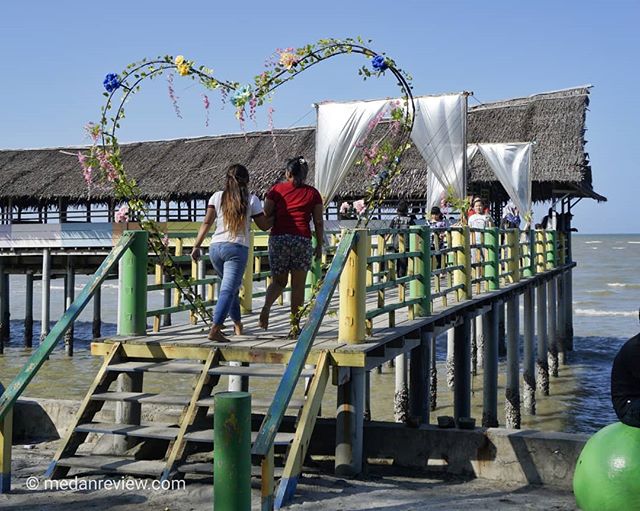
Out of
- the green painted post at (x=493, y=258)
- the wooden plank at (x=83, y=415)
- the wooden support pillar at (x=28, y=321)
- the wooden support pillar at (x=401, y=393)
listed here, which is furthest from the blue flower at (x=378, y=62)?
the wooden support pillar at (x=28, y=321)

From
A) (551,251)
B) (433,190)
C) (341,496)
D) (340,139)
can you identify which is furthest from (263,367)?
(433,190)

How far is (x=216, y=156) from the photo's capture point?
1064 inches

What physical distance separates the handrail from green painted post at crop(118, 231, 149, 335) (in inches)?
3.5

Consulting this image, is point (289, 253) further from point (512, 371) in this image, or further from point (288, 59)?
point (512, 371)

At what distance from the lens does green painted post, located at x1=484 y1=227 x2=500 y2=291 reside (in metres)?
10.9

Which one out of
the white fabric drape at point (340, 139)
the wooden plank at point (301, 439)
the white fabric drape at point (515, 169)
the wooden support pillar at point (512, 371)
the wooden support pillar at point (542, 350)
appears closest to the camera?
the wooden plank at point (301, 439)

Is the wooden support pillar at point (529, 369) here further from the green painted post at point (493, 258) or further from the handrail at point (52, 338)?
the handrail at point (52, 338)

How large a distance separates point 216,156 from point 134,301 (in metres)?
21.0

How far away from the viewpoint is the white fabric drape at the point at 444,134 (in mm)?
16344

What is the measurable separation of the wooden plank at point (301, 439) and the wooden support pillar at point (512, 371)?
293 inches

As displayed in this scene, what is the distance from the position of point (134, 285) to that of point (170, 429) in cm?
127

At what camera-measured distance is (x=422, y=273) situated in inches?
301

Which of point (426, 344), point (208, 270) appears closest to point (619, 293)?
point (208, 270)

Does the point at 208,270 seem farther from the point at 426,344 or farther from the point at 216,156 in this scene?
the point at 426,344
